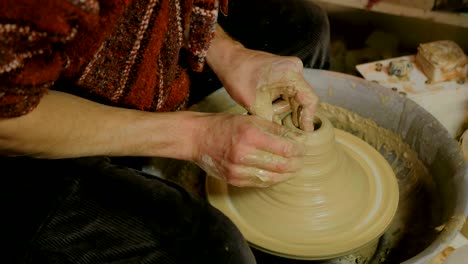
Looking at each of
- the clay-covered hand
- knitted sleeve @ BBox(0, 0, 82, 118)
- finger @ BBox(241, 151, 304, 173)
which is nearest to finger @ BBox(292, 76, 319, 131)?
the clay-covered hand

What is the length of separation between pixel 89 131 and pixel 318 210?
1.93 feet

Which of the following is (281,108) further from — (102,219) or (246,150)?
(102,219)

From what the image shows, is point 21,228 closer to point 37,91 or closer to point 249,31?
point 37,91

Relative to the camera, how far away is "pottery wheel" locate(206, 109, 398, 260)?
124 cm

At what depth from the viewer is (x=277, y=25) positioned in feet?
5.43

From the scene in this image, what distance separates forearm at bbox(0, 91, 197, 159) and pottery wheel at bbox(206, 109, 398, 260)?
0.85 feet

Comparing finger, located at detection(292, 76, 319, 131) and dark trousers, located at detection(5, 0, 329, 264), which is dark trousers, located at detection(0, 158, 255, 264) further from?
finger, located at detection(292, 76, 319, 131)

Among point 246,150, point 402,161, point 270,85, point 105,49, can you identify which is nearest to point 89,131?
point 105,49

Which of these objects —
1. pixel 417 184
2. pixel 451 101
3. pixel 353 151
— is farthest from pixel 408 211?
pixel 451 101

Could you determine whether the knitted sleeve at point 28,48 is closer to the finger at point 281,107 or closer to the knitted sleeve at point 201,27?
the knitted sleeve at point 201,27

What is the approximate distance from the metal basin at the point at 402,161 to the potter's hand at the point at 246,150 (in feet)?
1.22

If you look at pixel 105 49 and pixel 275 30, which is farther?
pixel 275 30

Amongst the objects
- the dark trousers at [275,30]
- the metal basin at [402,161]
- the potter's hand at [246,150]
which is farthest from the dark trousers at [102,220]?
the dark trousers at [275,30]

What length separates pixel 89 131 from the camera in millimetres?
1074
